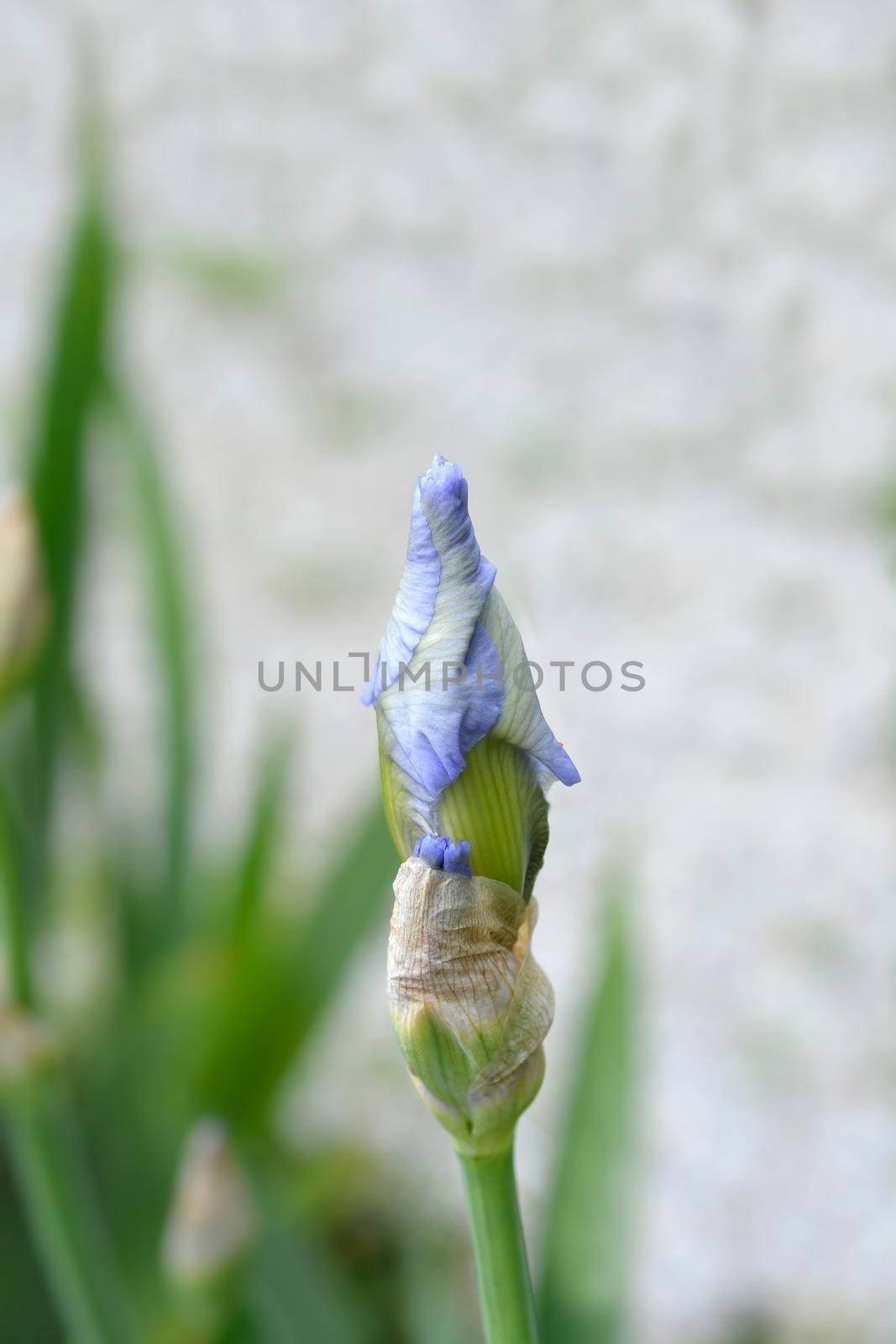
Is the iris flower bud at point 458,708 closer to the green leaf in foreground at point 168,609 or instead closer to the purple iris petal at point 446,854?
the purple iris petal at point 446,854

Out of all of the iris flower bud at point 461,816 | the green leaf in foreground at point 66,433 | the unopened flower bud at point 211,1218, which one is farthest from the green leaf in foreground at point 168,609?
the iris flower bud at point 461,816

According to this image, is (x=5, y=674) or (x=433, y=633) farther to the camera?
(x=5, y=674)

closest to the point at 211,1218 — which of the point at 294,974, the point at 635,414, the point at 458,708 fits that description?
the point at 294,974

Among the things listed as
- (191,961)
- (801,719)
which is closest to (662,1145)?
(801,719)

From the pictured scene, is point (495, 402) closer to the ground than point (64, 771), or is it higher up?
higher up

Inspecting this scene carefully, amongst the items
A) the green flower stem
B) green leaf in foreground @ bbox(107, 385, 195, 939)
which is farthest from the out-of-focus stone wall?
the green flower stem

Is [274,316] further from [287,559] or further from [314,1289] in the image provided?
[314,1289]

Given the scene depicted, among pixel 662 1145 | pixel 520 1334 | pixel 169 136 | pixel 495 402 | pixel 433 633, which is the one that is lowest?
pixel 662 1145

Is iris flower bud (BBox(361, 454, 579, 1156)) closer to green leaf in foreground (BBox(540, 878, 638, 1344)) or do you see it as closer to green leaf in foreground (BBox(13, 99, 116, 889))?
green leaf in foreground (BBox(540, 878, 638, 1344))
